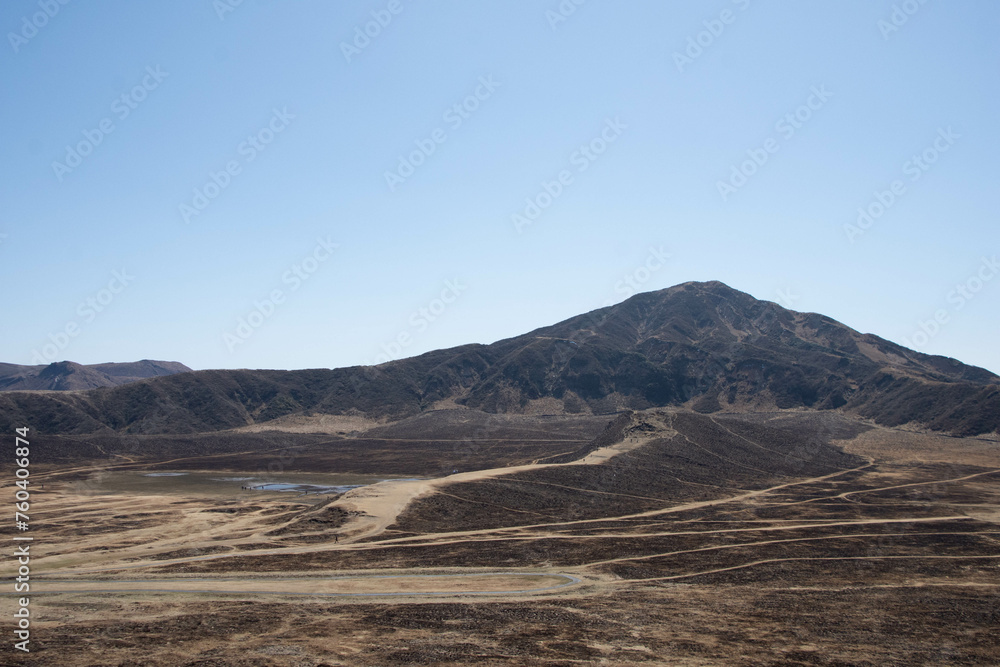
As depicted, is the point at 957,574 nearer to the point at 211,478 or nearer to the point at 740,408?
the point at 211,478

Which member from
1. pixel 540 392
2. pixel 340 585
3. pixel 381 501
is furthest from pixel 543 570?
pixel 540 392

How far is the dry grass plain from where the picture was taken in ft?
84.3

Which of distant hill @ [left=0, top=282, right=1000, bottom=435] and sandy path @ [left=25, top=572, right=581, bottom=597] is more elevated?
distant hill @ [left=0, top=282, right=1000, bottom=435]

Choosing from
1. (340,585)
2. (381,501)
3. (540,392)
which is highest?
(540,392)

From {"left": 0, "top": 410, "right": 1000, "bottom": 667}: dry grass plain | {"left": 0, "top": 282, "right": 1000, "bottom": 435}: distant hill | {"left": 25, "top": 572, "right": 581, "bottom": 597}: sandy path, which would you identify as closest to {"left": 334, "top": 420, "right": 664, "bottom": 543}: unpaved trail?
{"left": 0, "top": 410, "right": 1000, "bottom": 667}: dry grass plain

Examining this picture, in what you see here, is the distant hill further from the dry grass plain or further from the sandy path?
the sandy path

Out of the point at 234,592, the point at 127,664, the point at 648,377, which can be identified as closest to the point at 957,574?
the point at 234,592

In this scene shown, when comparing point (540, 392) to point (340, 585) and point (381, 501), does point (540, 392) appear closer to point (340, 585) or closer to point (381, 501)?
point (381, 501)

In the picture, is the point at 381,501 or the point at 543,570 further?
the point at 381,501

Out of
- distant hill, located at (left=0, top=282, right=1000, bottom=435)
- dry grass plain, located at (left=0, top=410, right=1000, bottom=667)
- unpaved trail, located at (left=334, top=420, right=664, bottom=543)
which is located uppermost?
distant hill, located at (left=0, top=282, right=1000, bottom=435)

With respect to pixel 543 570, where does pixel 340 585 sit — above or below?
above

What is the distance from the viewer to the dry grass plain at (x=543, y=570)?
25688 millimetres

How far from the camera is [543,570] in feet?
128

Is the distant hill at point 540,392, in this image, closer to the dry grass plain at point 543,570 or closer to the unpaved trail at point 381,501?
the dry grass plain at point 543,570
